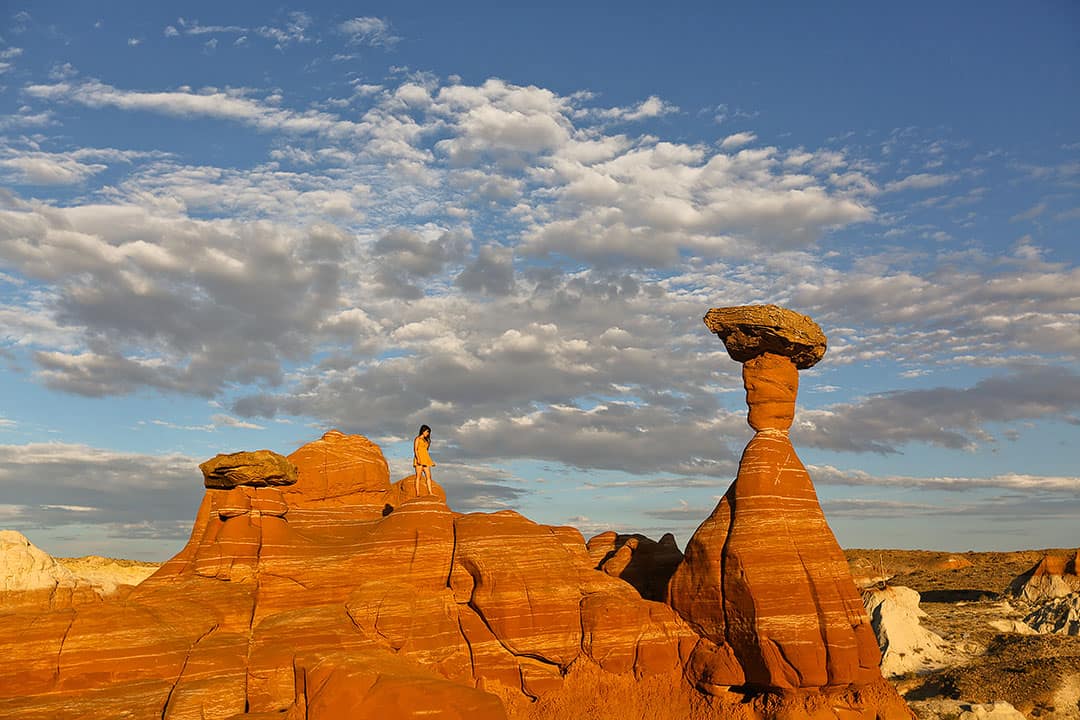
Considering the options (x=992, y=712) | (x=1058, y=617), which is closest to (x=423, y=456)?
(x=992, y=712)

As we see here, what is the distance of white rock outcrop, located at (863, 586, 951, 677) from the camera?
Result: 47.1m

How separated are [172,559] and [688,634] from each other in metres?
19.1

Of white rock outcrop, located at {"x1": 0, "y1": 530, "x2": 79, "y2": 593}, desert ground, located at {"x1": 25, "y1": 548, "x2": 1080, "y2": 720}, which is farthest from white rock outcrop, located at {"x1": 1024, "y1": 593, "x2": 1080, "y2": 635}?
white rock outcrop, located at {"x1": 0, "y1": 530, "x2": 79, "y2": 593}

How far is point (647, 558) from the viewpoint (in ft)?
111

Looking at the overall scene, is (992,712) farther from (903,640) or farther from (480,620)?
(480,620)

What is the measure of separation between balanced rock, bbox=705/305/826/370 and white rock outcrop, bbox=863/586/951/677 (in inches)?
950

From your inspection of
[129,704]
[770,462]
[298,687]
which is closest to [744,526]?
[770,462]

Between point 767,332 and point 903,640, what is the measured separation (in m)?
27.7

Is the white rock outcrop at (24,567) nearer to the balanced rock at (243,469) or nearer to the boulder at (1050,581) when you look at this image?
the balanced rock at (243,469)

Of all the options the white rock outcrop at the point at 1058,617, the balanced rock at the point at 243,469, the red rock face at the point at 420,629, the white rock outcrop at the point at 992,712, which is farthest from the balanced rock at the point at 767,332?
the white rock outcrop at the point at 1058,617

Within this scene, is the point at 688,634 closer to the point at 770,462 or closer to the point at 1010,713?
the point at 770,462

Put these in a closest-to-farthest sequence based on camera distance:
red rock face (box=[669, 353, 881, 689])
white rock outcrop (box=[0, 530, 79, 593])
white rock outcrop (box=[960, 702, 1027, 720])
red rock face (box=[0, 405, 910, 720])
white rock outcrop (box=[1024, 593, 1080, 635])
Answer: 1. red rock face (box=[0, 405, 910, 720])
2. red rock face (box=[669, 353, 881, 689])
3. white rock outcrop (box=[960, 702, 1027, 720])
4. white rock outcrop (box=[0, 530, 79, 593])
5. white rock outcrop (box=[1024, 593, 1080, 635])

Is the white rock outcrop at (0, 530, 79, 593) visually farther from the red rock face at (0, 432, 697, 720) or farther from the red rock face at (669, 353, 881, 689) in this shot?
the red rock face at (669, 353, 881, 689)

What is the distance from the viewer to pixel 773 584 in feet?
91.2
